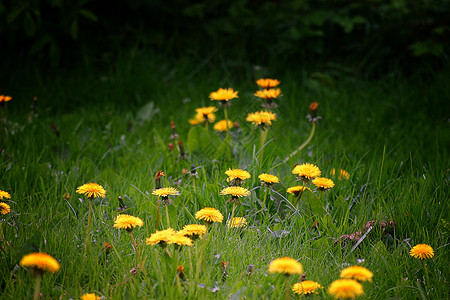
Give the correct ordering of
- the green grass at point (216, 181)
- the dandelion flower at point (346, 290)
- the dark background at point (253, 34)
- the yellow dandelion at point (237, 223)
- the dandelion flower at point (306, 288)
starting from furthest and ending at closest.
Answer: the dark background at point (253, 34) → the yellow dandelion at point (237, 223) → the green grass at point (216, 181) → the dandelion flower at point (306, 288) → the dandelion flower at point (346, 290)

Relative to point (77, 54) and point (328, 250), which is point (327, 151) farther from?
point (77, 54)

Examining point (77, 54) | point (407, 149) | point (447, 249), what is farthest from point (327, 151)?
point (77, 54)

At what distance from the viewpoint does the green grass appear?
4.94ft

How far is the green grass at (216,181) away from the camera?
1.50 metres

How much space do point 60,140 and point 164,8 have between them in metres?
2.05

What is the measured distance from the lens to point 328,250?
1694 mm

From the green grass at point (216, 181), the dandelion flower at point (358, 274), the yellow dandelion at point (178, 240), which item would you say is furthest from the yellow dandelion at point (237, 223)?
the dandelion flower at point (358, 274)

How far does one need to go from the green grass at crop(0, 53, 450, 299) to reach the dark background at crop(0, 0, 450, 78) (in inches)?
13.3

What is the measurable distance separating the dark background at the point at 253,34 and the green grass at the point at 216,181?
13.3 inches

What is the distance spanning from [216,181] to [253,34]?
8.63ft

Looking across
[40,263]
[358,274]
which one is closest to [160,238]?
[40,263]

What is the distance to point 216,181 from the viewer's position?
2059 millimetres

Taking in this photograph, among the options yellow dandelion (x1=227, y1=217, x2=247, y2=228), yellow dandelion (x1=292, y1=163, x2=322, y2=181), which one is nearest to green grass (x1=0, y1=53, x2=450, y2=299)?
yellow dandelion (x1=227, y1=217, x2=247, y2=228)

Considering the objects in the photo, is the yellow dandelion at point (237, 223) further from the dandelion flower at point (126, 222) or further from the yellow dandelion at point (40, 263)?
the yellow dandelion at point (40, 263)
